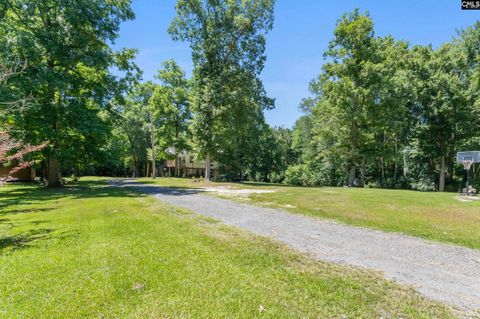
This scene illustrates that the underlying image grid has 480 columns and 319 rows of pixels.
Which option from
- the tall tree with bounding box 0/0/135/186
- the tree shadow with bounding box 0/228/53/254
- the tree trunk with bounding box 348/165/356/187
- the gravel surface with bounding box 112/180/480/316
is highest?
the tall tree with bounding box 0/0/135/186

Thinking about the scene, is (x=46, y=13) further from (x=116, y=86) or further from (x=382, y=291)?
(x=382, y=291)

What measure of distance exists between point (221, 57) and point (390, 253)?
954 inches

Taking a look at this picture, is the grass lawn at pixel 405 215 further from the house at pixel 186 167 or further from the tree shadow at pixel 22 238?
the house at pixel 186 167

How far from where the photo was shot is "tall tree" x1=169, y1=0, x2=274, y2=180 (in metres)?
24.8

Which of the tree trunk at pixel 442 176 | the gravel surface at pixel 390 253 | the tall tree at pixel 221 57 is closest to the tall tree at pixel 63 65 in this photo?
the tall tree at pixel 221 57

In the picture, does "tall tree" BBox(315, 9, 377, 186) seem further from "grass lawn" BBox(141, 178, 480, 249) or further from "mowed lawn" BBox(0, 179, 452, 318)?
"mowed lawn" BBox(0, 179, 452, 318)

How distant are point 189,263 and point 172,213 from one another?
16.0 ft

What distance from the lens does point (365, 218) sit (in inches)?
346

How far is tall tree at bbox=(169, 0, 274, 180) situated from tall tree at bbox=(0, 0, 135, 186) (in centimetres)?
681

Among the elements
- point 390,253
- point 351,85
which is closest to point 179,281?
point 390,253

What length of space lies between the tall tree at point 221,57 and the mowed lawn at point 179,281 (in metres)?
19.4

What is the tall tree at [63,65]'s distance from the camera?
15.7 meters

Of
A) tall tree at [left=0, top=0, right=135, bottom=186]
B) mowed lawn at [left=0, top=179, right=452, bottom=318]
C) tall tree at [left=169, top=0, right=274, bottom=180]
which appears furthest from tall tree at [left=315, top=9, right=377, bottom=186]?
mowed lawn at [left=0, top=179, right=452, bottom=318]

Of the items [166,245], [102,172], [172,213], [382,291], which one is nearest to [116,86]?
[172,213]
